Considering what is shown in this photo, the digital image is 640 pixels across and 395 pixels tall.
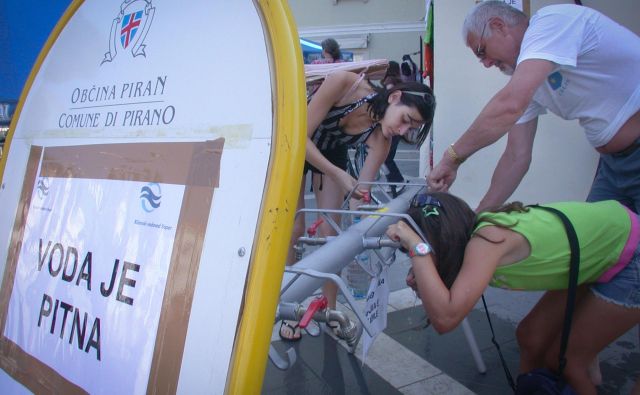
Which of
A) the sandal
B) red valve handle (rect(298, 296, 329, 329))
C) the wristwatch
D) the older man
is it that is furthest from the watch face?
the sandal

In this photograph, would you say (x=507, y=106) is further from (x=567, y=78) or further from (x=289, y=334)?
(x=289, y=334)

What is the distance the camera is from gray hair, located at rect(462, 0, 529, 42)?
1880mm

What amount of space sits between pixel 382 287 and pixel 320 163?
931 millimetres

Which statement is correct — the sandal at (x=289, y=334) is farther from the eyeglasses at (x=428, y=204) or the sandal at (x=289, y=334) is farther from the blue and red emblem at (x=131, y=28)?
the blue and red emblem at (x=131, y=28)

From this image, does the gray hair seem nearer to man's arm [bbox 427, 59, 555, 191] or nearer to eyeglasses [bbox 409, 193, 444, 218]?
man's arm [bbox 427, 59, 555, 191]

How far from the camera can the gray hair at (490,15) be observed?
1.88 metres

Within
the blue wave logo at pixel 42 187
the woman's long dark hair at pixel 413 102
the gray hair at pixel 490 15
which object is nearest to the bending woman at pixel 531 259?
the woman's long dark hair at pixel 413 102

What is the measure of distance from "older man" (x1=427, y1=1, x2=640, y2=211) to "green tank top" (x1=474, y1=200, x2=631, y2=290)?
364 millimetres

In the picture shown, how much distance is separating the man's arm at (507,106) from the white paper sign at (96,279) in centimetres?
127

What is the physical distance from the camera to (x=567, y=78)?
1.80 metres

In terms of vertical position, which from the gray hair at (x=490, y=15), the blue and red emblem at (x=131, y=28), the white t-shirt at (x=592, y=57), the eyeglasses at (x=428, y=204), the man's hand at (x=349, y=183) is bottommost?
the eyeglasses at (x=428, y=204)

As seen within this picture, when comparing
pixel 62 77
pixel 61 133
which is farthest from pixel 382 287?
pixel 62 77

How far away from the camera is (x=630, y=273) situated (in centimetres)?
153

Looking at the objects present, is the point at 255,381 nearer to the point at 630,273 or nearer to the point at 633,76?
the point at 630,273
